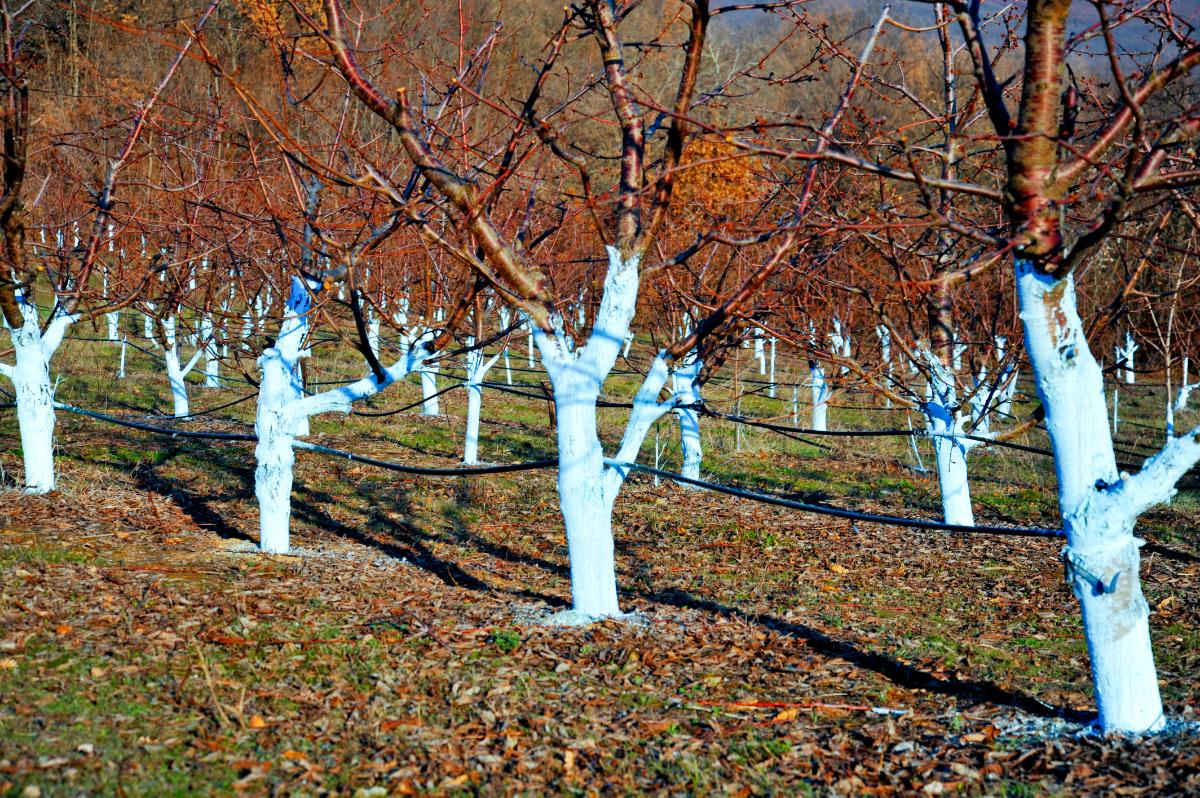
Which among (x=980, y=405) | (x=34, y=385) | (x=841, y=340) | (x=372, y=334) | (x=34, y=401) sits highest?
(x=372, y=334)

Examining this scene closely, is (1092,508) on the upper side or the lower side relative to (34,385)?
lower

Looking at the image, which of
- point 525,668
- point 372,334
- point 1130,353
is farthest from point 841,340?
point 525,668

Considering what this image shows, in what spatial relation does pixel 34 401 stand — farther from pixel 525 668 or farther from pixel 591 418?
pixel 525 668

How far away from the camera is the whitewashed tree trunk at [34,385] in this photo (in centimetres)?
674

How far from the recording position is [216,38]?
17297mm

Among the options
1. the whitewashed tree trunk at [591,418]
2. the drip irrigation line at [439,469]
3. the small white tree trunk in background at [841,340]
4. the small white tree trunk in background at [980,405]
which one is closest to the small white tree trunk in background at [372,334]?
the drip irrigation line at [439,469]

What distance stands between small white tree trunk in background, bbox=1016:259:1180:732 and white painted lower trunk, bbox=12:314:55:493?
6.33 m

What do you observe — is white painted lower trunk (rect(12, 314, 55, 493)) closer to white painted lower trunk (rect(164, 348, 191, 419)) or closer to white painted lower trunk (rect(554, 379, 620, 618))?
white painted lower trunk (rect(554, 379, 620, 618))

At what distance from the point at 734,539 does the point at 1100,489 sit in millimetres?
4558

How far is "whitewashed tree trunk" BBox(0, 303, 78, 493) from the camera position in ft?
22.1

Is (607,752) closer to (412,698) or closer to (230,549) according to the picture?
(412,698)

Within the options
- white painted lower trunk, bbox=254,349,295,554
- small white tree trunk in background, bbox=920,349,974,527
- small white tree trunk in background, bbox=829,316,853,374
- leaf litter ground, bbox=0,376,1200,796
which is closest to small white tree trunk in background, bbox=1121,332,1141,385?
small white tree trunk in background, bbox=920,349,974,527

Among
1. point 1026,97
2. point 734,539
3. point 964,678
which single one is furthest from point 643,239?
point 734,539

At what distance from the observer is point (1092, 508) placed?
10.6 ft
